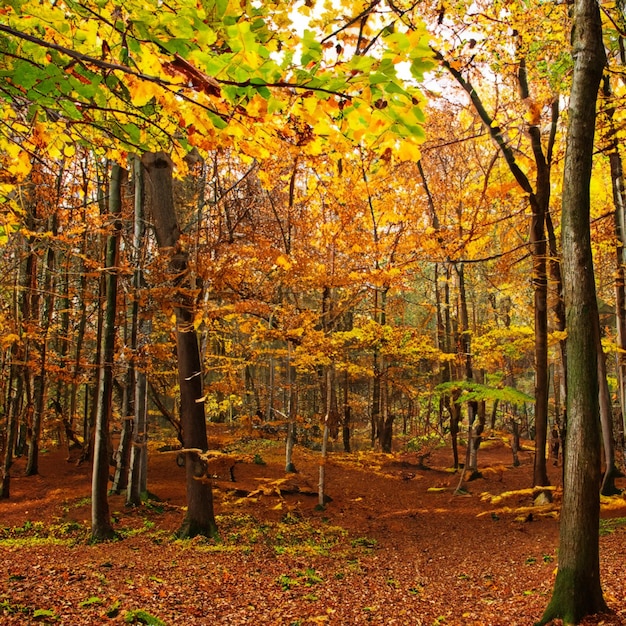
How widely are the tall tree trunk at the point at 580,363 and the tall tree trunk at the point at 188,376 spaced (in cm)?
577

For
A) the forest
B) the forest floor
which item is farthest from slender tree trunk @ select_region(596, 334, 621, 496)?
the forest floor

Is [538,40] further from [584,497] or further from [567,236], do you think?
[584,497]

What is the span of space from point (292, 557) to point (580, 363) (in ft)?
17.9

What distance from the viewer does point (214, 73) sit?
195 cm

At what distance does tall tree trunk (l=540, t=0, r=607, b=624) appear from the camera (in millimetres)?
3541

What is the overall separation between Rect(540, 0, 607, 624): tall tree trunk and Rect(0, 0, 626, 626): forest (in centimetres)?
2

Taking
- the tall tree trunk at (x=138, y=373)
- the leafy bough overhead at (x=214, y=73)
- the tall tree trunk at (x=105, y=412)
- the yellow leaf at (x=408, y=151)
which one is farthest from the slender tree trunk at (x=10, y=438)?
the yellow leaf at (x=408, y=151)

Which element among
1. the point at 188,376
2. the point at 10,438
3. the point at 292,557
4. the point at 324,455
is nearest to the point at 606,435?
the point at 324,455

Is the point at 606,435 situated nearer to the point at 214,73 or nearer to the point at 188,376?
the point at 188,376

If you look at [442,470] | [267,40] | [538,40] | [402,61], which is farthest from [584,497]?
[442,470]

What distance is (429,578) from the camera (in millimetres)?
6254

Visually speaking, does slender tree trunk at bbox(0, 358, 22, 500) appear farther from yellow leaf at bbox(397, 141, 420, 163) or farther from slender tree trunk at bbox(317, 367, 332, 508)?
yellow leaf at bbox(397, 141, 420, 163)

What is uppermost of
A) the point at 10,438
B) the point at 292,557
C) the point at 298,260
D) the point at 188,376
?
the point at 298,260

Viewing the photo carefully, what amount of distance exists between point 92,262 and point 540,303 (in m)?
8.22
